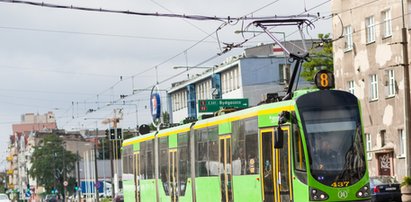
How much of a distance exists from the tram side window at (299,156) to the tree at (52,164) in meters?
120

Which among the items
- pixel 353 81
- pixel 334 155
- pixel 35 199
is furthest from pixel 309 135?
pixel 35 199

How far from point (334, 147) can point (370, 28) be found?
35.3 metres

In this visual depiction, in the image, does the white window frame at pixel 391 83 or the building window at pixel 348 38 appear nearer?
the white window frame at pixel 391 83

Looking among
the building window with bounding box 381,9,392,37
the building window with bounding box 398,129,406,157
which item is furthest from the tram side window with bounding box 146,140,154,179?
the building window with bounding box 381,9,392,37

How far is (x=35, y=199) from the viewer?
168 metres

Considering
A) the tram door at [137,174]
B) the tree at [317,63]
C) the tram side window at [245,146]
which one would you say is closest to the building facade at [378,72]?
the tree at [317,63]

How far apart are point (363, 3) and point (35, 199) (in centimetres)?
11446

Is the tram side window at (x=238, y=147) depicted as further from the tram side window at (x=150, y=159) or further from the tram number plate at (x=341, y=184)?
the tram side window at (x=150, y=159)

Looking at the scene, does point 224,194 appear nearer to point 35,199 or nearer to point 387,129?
point 387,129

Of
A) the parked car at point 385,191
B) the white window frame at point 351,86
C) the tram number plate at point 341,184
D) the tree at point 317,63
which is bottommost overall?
the parked car at point 385,191

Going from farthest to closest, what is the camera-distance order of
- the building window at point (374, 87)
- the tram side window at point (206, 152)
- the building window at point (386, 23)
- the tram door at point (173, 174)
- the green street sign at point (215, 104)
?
the green street sign at point (215, 104) → the building window at point (374, 87) → the building window at point (386, 23) → the tram door at point (173, 174) → the tram side window at point (206, 152)

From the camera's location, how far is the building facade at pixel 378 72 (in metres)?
57.3

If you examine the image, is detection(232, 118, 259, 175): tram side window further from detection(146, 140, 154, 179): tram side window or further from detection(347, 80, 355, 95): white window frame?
detection(347, 80, 355, 95): white window frame

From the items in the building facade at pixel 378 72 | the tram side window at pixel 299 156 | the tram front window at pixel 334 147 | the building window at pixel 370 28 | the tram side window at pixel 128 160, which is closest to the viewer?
the tram front window at pixel 334 147
